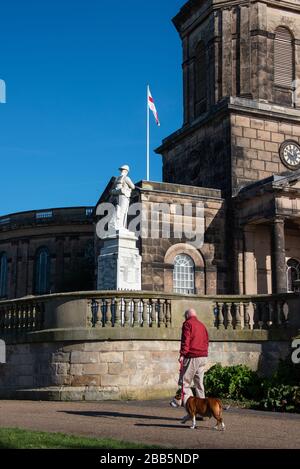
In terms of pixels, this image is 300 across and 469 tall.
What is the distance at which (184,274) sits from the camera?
28.1 meters

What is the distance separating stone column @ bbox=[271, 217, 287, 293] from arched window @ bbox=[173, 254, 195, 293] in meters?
3.54

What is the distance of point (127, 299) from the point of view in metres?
15.6

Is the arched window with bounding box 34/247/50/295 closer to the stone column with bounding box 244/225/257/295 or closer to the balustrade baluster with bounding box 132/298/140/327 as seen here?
the stone column with bounding box 244/225/257/295

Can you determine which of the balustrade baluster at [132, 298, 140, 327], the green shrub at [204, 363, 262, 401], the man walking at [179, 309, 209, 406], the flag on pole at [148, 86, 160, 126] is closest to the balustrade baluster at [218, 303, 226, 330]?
the green shrub at [204, 363, 262, 401]

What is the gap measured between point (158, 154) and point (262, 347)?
859 inches

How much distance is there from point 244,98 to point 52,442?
2535 cm

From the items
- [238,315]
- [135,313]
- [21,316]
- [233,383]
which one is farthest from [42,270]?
[233,383]

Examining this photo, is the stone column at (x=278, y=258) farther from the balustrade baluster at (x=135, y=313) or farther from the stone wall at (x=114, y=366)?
the balustrade baluster at (x=135, y=313)

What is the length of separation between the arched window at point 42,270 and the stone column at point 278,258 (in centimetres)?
2220

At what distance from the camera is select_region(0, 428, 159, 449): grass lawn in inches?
299

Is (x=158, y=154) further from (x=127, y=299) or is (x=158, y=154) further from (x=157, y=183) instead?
(x=127, y=299)

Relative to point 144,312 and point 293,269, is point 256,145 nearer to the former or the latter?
point 293,269

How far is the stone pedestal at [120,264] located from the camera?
19.7 m
